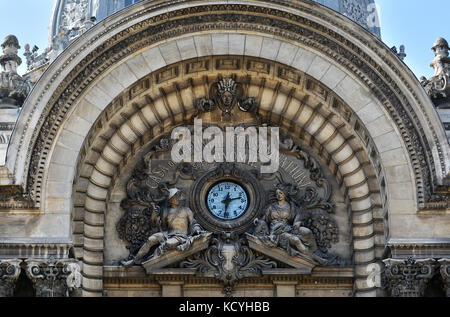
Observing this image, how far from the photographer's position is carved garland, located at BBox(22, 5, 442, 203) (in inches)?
707

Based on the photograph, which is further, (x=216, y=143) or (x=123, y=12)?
(x=216, y=143)

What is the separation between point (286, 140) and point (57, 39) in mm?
4915

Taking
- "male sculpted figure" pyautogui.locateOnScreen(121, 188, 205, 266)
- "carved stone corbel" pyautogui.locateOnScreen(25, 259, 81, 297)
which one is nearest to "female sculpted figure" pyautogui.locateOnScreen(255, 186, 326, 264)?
"male sculpted figure" pyautogui.locateOnScreen(121, 188, 205, 266)

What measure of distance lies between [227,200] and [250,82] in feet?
7.80

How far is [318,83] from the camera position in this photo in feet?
62.1

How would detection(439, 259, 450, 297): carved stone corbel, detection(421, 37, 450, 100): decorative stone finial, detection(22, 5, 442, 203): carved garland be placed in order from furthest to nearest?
detection(421, 37, 450, 100): decorative stone finial
detection(22, 5, 442, 203): carved garland
detection(439, 259, 450, 297): carved stone corbel

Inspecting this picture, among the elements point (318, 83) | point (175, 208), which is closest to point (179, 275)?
point (175, 208)

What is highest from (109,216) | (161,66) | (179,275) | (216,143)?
(161,66)

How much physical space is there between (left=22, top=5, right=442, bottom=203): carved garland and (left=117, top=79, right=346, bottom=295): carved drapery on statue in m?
1.38

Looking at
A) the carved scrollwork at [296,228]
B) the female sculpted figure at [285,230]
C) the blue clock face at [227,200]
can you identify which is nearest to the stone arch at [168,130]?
the carved scrollwork at [296,228]

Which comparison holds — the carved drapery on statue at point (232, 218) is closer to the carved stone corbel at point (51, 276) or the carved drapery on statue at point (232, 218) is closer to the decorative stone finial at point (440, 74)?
the carved stone corbel at point (51, 276)

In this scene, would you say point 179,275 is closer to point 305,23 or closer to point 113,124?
point 113,124

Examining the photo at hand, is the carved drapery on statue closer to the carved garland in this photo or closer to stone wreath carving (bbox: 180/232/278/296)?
stone wreath carving (bbox: 180/232/278/296)

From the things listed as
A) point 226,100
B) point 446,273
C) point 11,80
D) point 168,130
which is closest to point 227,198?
point 168,130
